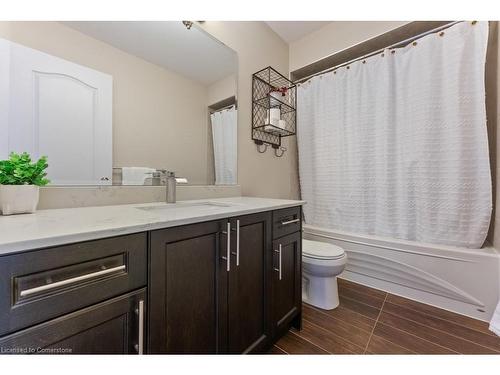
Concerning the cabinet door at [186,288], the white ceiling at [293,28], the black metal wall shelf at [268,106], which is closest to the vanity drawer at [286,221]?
the cabinet door at [186,288]

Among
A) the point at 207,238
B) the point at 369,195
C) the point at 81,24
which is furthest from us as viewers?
the point at 369,195

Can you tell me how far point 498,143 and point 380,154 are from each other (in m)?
0.70

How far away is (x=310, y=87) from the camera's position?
2.33 meters

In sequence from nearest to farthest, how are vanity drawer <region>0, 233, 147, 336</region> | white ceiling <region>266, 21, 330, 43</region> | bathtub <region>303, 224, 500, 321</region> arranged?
vanity drawer <region>0, 233, 147, 336</region> → bathtub <region>303, 224, 500, 321</region> → white ceiling <region>266, 21, 330, 43</region>

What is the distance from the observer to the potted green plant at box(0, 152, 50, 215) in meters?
0.82

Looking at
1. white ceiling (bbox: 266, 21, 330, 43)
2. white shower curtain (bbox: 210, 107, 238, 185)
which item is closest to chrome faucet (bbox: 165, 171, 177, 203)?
white shower curtain (bbox: 210, 107, 238, 185)

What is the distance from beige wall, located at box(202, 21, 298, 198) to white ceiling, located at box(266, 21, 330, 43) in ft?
0.18

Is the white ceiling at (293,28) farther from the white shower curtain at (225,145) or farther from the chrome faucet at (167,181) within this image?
the chrome faucet at (167,181)

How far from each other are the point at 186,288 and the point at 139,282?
180 millimetres

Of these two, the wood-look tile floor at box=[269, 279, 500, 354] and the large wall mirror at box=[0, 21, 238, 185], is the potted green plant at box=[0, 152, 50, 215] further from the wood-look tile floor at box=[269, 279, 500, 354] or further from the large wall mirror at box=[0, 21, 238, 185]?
the wood-look tile floor at box=[269, 279, 500, 354]

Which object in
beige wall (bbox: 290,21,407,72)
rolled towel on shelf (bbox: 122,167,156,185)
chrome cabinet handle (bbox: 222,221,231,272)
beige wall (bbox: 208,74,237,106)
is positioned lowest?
chrome cabinet handle (bbox: 222,221,231,272)
